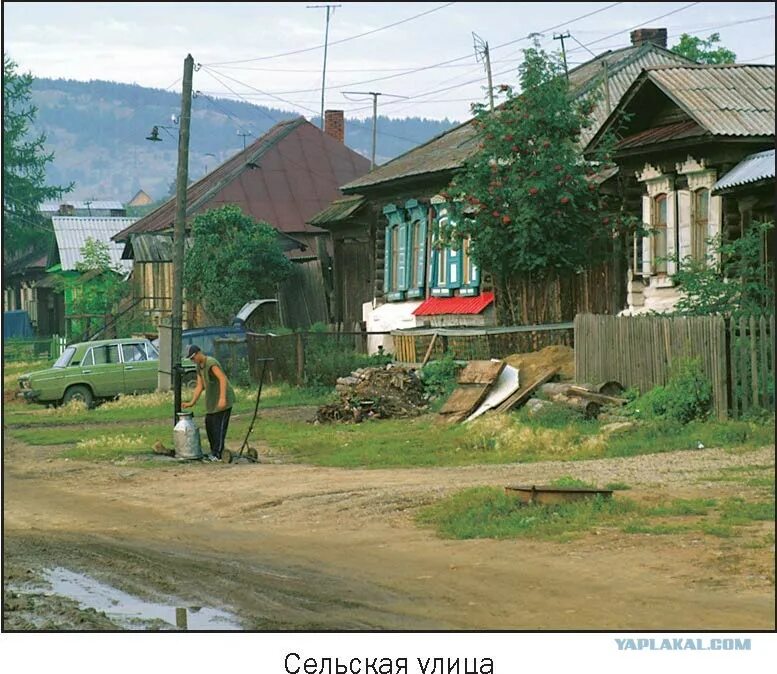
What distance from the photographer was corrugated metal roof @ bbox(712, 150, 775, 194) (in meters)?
23.2

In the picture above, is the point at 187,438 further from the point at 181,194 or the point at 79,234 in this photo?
the point at 79,234

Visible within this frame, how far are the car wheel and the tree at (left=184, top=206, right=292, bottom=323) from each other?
10.3 meters

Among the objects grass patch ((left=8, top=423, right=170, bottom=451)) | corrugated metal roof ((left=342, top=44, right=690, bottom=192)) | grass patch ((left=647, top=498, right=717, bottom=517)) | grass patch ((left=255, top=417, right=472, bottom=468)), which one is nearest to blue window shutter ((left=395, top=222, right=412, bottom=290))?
corrugated metal roof ((left=342, top=44, right=690, bottom=192))

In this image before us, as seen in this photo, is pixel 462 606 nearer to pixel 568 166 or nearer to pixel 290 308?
pixel 568 166

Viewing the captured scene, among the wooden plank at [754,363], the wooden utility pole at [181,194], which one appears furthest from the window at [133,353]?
the wooden plank at [754,363]

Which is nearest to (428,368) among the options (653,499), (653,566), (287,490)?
(287,490)

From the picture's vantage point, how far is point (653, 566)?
11.2m

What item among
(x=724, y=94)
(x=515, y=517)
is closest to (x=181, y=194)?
(x=724, y=94)

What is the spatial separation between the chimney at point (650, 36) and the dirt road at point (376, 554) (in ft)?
74.1

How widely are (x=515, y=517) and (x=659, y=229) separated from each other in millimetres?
15618

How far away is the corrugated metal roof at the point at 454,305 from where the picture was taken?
33.6 metres

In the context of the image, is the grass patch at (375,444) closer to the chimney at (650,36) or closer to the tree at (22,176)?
the chimney at (650,36)

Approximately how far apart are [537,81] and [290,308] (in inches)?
727

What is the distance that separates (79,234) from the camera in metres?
70.6
